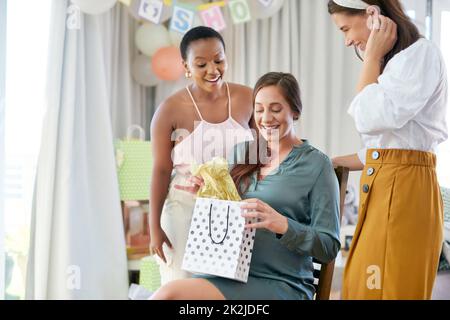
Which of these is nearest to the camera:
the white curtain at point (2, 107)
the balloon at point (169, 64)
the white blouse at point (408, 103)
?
the white blouse at point (408, 103)

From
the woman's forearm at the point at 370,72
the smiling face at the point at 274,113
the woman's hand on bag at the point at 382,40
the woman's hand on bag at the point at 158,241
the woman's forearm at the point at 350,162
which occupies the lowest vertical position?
the woman's hand on bag at the point at 158,241

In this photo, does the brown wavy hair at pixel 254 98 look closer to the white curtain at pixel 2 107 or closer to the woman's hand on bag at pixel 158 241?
the woman's hand on bag at pixel 158 241

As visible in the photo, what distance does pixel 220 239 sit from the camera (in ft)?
3.89

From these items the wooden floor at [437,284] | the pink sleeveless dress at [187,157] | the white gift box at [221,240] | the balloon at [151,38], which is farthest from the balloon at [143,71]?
the wooden floor at [437,284]

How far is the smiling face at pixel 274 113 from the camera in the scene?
123 centimetres

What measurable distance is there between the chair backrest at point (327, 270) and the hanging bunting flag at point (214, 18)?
1.47 feet

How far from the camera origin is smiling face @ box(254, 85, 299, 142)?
4.03 feet

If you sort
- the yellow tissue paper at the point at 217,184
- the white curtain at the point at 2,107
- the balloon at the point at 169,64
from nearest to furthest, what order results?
the yellow tissue paper at the point at 217,184
the balloon at the point at 169,64
the white curtain at the point at 2,107

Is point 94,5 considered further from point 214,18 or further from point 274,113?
point 274,113

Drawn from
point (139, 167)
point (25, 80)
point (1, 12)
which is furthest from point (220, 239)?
point (1, 12)

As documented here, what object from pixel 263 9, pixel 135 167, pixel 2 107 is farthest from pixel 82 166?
pixel 263 9

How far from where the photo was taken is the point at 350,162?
1307 mm

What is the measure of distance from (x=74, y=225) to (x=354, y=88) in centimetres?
78

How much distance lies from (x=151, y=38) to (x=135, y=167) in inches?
12.8
